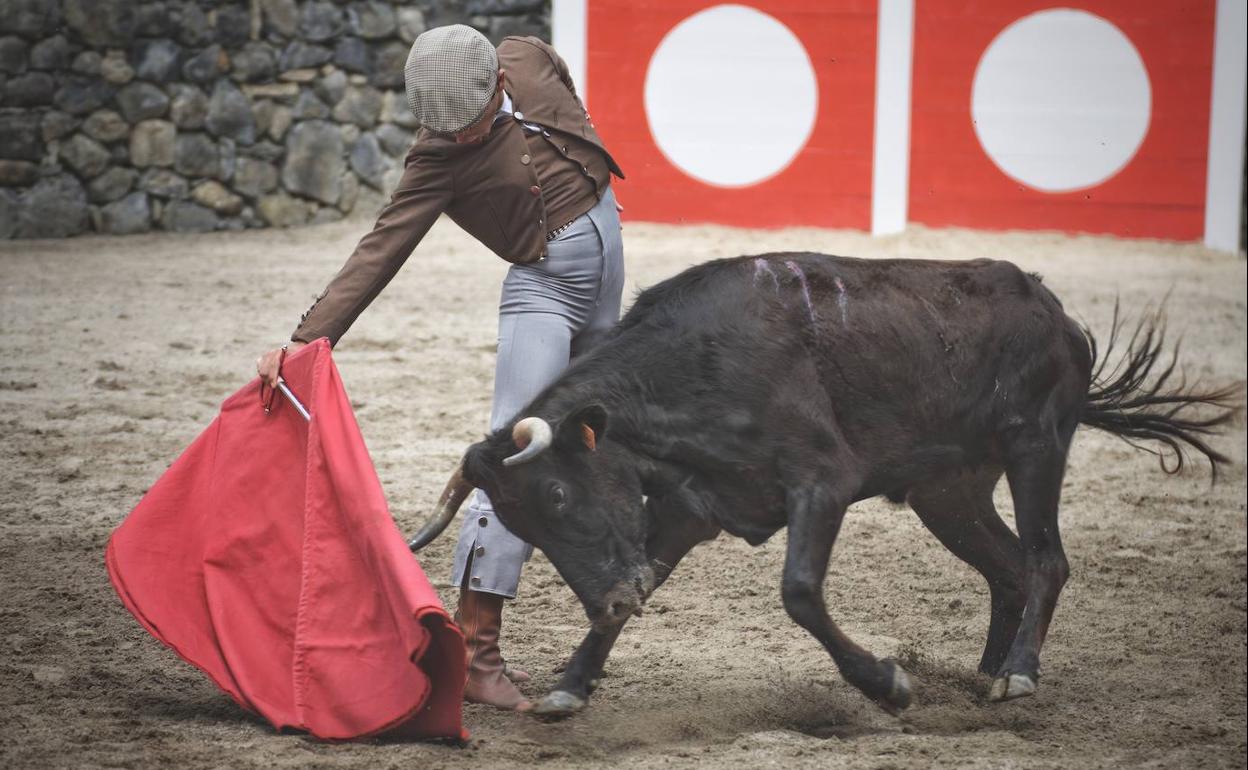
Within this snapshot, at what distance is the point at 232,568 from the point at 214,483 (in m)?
0.20

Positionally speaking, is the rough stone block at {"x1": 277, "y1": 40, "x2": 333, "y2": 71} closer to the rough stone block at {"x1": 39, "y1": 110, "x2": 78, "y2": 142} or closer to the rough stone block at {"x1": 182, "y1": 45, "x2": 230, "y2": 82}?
the rough stone block at {"x1": 182, "y1": 45, "x2": 230, "y2": 82}

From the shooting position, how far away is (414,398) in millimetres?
6371

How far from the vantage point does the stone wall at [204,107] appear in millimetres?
9414

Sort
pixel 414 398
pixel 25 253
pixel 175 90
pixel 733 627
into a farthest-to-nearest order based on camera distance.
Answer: pixel 175 90 < pixel 25 253 < pixel 414 398 < pixel 733 627

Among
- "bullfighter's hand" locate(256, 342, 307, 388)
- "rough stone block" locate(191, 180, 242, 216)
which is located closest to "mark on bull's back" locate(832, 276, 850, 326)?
"bullfighter's hand" locate(256, 342, 307, 388)

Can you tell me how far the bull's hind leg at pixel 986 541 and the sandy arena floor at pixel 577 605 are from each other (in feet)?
0.42

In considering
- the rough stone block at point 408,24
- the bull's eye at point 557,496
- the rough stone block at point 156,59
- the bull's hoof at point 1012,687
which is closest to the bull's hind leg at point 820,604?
the bull's hoof at point 1012,687

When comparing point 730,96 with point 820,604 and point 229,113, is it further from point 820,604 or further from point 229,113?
point 820,604

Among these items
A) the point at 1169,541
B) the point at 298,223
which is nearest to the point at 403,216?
the point at 1169,541

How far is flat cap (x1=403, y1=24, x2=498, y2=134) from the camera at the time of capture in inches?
119

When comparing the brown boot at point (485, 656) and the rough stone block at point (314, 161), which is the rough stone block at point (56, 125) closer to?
the rough stone block at point (314, 161)

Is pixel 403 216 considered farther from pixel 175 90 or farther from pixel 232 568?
pixel 175 90

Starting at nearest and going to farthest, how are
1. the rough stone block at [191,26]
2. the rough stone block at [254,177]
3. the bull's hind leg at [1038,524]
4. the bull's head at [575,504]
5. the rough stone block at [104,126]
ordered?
the bull's head at [575,504], the bull's hind leg at [1038,524], the rough stone block at [104,126], the rough stone block at [191,26], the rough stone block at [254,177]

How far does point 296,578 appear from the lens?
317cm
